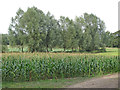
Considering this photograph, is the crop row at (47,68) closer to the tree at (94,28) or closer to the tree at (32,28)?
the tree at (32,28)

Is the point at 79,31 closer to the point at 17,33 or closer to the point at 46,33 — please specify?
the point at 46,33

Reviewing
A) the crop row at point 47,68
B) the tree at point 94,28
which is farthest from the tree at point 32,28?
the crop row at point 47,68

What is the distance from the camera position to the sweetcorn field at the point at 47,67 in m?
10.4

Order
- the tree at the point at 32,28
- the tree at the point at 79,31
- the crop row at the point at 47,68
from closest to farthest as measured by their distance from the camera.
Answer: the crop row at the point at 47,68 < the tree at the point at 32,28 < the tree at the point at 79,31

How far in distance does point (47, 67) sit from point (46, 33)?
1906 centimetres

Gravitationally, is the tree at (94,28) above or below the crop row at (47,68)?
above

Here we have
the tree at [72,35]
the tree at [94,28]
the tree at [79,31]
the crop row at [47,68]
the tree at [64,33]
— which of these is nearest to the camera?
the crop row at [47,68]

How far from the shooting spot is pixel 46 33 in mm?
29328

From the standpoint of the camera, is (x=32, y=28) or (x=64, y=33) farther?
(x=64, y=33)

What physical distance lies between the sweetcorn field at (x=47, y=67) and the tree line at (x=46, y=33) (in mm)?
14186

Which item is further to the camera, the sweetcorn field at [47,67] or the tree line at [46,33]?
the tree line at [46,33]

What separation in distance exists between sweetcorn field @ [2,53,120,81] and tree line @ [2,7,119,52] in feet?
46.5

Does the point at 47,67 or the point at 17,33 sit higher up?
the point at 17,33

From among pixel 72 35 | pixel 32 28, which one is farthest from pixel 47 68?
pixel 72 35
